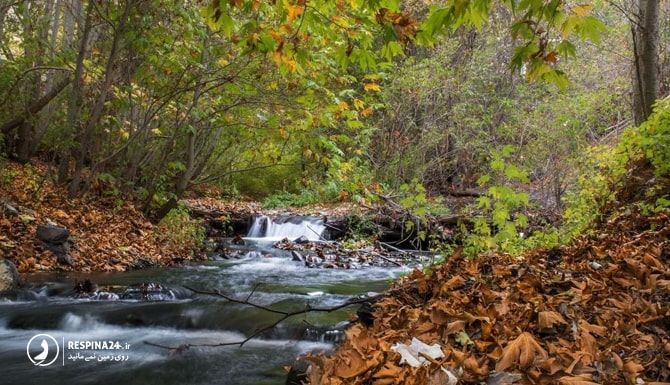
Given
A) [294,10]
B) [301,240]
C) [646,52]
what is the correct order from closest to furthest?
1. [294,10]
2. [646,52]
3. [301,240]

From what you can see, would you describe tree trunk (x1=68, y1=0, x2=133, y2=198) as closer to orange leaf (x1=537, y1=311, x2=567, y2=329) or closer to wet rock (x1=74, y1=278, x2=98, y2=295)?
wet rock (x1=74, y1=278, x2=98, y2=295)

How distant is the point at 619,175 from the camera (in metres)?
5.33

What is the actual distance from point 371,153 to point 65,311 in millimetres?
10930

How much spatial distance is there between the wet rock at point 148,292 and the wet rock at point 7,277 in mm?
1369

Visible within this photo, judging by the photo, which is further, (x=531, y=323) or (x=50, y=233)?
(x=50, y=233)

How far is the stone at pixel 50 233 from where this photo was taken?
25.8 feet

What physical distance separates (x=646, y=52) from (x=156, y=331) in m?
6.27

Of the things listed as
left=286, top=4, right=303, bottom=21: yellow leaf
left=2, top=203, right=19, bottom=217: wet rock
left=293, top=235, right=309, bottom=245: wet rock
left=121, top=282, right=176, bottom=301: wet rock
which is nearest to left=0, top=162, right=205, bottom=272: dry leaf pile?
left=2, top=203, right=19, bottom=217: wet rock

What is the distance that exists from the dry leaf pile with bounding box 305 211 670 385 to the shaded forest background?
3.48ft

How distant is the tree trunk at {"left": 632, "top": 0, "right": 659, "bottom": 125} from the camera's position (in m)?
5.48

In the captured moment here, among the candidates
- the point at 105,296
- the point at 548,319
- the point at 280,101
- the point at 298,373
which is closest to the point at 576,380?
the point at 548,319

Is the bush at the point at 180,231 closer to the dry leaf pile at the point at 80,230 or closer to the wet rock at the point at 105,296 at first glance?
the dry leaf pile at the point at 80,230

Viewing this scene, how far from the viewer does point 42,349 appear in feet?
16.2

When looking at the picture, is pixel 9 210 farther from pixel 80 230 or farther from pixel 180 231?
pixel 180 231
